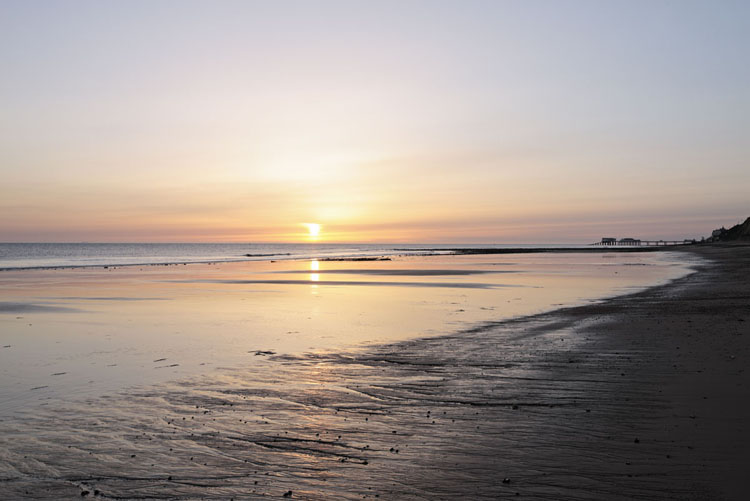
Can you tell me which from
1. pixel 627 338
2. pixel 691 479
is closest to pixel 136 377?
pixel 691 479

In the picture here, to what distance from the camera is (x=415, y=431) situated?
822 centimetres

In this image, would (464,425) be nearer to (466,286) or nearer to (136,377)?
(136,377)

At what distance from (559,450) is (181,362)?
9123 millimetres

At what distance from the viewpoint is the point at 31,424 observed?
8734mm

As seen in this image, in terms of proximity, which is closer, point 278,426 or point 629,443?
point 629,443

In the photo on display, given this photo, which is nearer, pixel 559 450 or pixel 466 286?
pixel 559 450

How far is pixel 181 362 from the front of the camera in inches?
532

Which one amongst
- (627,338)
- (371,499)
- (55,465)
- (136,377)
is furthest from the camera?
(627,338)

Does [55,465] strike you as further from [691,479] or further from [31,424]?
[691,479]

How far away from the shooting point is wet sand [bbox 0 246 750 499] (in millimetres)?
6414

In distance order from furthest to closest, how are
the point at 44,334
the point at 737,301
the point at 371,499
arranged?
the point at 737,301, the point at 44,334, the point at 371,499

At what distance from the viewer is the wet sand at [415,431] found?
253 inches

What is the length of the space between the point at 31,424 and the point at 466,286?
98.8ft

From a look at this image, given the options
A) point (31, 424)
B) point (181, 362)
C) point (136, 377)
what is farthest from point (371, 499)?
point (181, 362)
